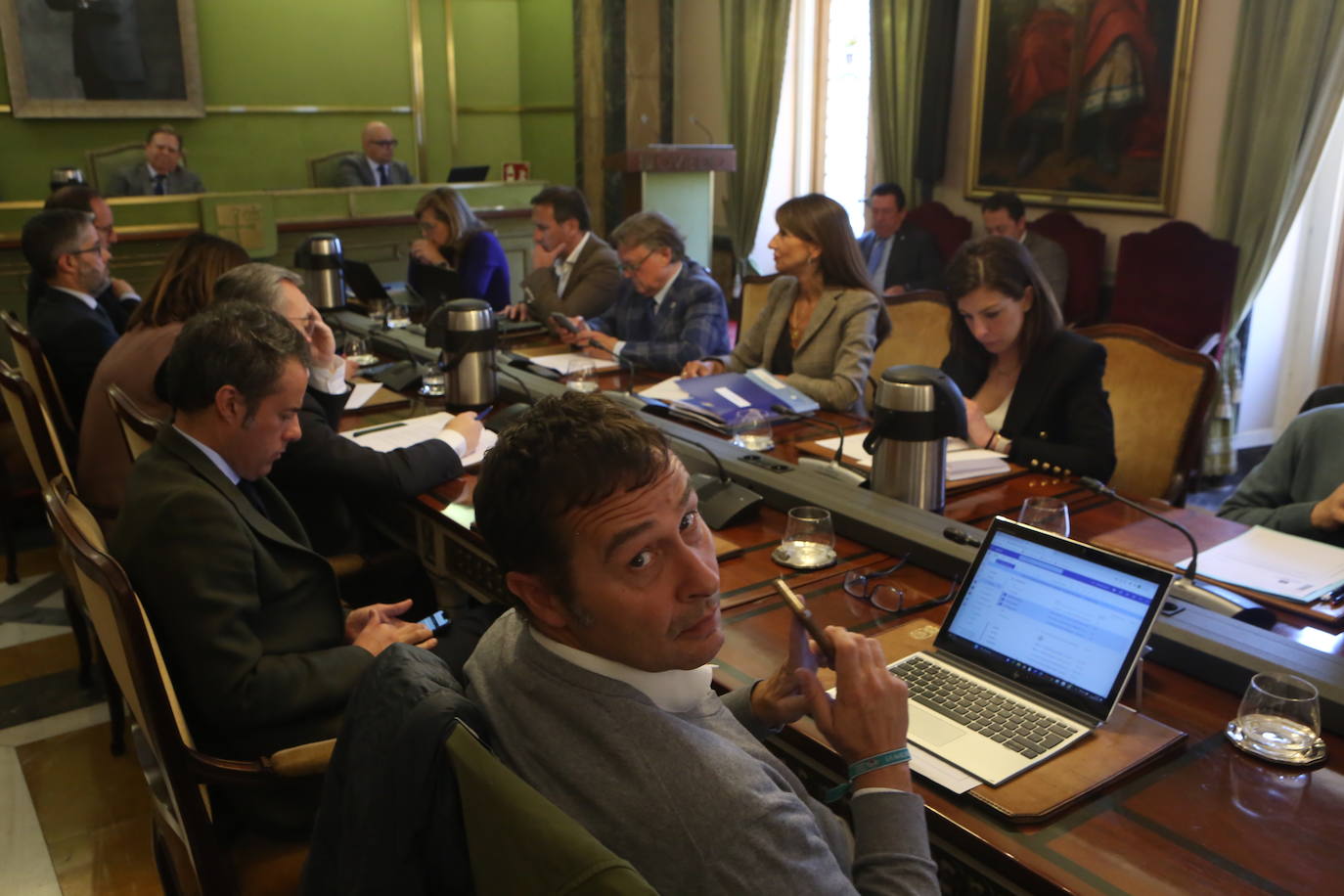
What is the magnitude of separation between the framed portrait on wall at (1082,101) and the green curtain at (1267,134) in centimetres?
30

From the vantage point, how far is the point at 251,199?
5.97 m

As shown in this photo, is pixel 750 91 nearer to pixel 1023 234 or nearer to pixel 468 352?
pixel 1023 234

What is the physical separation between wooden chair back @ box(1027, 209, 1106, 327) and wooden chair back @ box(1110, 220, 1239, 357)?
20cm

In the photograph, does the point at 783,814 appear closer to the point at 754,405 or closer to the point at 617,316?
the point at 754,405

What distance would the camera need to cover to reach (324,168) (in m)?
8.49

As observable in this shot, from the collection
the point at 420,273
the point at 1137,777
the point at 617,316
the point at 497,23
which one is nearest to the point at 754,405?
the point at 617,316

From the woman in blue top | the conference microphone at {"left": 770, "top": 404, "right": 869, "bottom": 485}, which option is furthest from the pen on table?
the woman in blue top

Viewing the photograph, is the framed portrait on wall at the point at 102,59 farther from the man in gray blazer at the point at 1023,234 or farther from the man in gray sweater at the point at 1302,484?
the man in gray sweater at the point at 1302,484

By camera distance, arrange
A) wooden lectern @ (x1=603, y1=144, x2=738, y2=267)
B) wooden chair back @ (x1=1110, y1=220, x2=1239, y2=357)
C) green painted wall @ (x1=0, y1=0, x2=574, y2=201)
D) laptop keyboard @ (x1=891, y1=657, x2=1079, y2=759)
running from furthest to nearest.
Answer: green painted wall @ (x1=0, y1=0, x2=574, y2=201), wooden lectern @ (x1=603, y1=144, x2=738, y2=267), wooden chair back @ (x1=1110, y1=220, x2=1239, y2=357), laptop keyboard @ (x1=891, y1=657, x2=1079, y2=759)

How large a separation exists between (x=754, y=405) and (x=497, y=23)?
7283 mm

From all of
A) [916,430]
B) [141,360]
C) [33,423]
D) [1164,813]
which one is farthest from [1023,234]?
[1164,813]

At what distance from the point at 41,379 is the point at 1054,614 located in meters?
2.85

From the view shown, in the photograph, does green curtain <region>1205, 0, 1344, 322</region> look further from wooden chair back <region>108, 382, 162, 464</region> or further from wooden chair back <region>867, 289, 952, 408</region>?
wooden chair back <region>108, 382, 162, 464</region>

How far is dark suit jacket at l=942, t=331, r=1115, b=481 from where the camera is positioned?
2.50 meters
